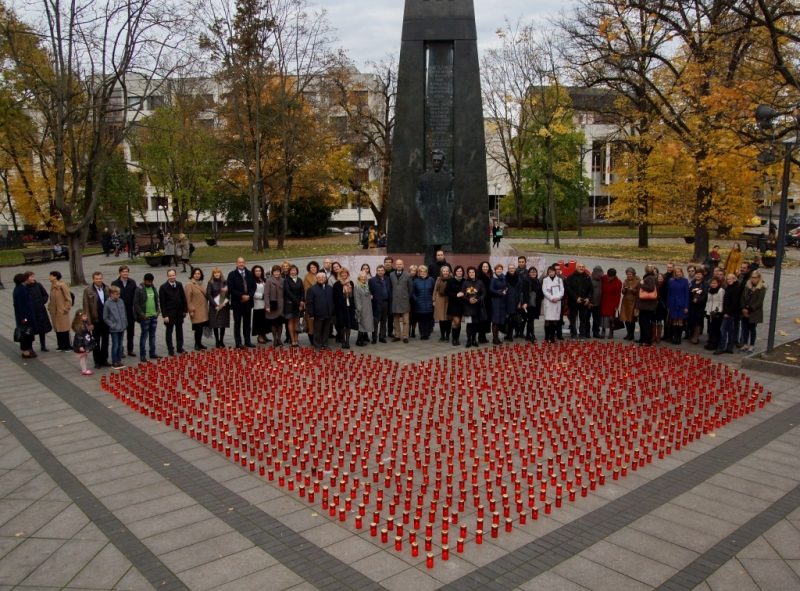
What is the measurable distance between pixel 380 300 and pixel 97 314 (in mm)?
5518

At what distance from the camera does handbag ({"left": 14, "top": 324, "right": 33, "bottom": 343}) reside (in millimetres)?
13273

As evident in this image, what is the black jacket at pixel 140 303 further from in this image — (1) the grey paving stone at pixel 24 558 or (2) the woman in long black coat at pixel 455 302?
(1) the grey paving stone at pixel 24 558

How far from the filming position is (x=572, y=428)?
8.96 m

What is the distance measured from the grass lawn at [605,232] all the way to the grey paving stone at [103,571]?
4919cm

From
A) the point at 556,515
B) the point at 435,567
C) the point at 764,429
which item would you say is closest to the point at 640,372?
the point at 764,429

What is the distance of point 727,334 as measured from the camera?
1341 centimetres

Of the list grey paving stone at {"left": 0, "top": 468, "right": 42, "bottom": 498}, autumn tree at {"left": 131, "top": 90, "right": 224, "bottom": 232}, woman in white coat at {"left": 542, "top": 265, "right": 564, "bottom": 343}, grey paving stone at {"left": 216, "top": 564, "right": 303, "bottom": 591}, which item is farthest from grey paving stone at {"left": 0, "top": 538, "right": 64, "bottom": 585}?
autumn tree at {"left": 131, "top": 90, "right": 224, "bottom": 232}

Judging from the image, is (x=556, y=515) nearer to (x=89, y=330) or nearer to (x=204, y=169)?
(x=89, y=330)

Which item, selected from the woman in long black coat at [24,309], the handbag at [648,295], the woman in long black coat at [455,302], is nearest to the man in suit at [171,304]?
the woman in long black coat at [24,309]

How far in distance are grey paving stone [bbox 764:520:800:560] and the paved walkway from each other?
0.02 m

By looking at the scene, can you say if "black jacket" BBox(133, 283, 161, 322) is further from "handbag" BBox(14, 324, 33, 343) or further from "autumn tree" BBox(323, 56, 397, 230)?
"autumn tree" BBox(323, 56, 397, 230)

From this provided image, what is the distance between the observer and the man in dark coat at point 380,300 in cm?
1402

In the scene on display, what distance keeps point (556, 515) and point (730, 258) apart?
17115 millimetres

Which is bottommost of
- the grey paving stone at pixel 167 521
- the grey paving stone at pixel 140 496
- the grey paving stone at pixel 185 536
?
the grey paving stone at pixel 185 536
